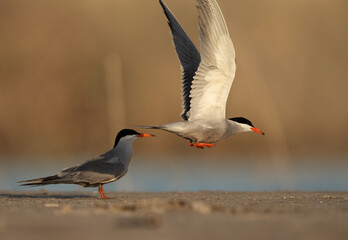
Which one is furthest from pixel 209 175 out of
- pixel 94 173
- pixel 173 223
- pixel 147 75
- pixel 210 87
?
pixel 173 223

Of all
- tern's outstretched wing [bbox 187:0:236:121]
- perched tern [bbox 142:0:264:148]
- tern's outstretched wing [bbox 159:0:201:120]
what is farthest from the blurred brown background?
tern's outstretched wing [bbox 187:0:236:121]

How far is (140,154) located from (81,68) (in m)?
3.19

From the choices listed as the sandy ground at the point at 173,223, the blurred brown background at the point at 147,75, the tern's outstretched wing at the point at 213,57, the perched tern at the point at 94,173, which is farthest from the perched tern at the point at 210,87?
the blurred brown background at the point at 147,75

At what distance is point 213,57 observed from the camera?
8555mm

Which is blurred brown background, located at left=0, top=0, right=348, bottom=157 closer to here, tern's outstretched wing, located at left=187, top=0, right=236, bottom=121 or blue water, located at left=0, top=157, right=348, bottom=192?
blue water, located at left=0, top=157, right=348, bottom=192

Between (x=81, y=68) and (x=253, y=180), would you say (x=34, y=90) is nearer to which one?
(x=81, y=68)

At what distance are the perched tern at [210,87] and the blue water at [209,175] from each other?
2.98 m

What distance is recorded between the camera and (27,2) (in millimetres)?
21266

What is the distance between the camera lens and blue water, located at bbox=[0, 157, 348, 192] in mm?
12438

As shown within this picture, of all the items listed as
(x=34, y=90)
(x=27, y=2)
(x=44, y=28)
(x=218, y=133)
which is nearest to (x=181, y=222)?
(x=218, y=133)

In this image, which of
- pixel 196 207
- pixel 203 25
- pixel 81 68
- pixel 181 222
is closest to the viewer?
pixel 181 222

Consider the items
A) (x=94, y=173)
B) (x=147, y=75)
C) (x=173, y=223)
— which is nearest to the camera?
(x=173, y=223)

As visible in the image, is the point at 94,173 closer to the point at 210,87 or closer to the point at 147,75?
the point at 210,87

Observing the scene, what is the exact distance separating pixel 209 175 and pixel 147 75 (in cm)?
474
